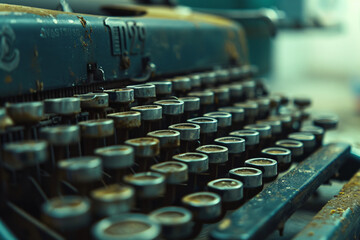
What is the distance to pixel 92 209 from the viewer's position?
778mm

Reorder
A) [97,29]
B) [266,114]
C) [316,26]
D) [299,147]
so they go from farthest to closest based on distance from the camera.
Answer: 1. [316,26]
2. [266,114]
3. [299,147]
4. [97,29]

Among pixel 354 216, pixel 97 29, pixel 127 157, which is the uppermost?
pixel 97 29

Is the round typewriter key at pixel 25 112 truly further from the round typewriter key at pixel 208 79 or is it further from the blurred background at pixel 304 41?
the round typewriter key at pixel 208 79

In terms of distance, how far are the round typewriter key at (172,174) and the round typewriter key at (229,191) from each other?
0.10 metres

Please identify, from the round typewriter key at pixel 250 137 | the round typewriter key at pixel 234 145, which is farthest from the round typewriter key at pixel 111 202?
the round typewriter key at pixel 250 137

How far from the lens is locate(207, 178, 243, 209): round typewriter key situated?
1.03 meters

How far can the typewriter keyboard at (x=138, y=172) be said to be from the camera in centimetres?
77

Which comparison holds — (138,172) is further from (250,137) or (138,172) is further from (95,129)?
(250,137)

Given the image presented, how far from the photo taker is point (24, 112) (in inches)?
34.4

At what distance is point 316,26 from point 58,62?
11.0 ft

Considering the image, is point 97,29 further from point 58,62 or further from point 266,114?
point 266,114

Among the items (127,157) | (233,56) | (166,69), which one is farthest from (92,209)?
(233,56)

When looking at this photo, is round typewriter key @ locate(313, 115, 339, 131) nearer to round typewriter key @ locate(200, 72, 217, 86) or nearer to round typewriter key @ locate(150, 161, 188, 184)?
round typewriter key @ locate(200, 72, 217, 86)

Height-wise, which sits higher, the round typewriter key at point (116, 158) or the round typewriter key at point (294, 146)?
the round typewriter key at point (116, 158)
